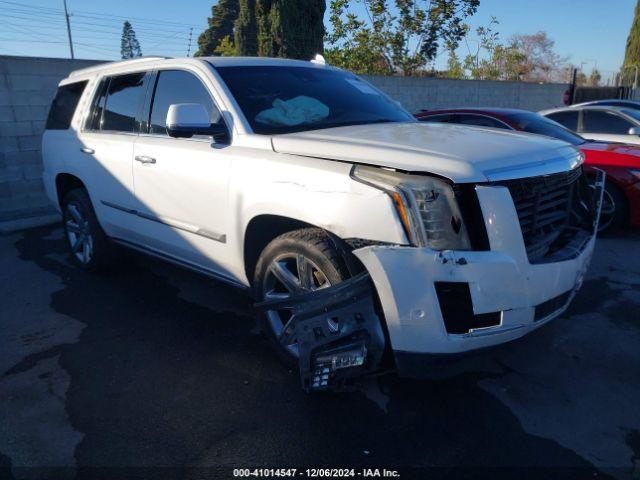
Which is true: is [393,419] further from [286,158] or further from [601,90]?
[601,90]

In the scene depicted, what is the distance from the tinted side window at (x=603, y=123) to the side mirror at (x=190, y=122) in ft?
23.0

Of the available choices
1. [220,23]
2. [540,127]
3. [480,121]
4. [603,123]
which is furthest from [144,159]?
[220,23]

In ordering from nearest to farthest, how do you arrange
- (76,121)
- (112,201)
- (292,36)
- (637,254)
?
(112,201)
(76,121)
(637,254)
(292,36)

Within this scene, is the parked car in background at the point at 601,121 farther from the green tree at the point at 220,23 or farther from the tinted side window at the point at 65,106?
the green tree at the point at 220,23

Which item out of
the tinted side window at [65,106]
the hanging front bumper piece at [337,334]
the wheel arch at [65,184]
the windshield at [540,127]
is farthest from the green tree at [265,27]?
the hanging front bumper piece at [337,334]

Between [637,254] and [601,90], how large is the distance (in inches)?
660

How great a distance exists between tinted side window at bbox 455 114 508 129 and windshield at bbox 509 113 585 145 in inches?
7.7

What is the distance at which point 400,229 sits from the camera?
2.43 m

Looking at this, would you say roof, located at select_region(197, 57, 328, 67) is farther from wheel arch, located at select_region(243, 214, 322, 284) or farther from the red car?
the red car

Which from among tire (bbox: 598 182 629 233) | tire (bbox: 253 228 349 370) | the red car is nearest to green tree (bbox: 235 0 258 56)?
the red car

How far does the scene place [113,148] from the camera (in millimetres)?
4340

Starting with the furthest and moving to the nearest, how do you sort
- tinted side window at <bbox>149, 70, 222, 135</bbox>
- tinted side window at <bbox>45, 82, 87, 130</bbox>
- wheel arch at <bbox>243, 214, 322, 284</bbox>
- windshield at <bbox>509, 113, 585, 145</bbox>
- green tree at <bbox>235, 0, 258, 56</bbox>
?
green tree at <bbox>235, 0, 258, 56</bbox>, windshield at <bbox>509, 113, 585, 145</bbox>, tinted side window at <bbox>45, 82, 87, 130</bbox>, tinted side window at <bbox>149, 70, 222, 135</bbox>, wheel arch at <bbox>243, 214, 322, 284</bbox>

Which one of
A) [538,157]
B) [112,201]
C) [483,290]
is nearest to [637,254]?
[538,157]

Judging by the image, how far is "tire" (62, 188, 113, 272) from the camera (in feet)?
16.1
